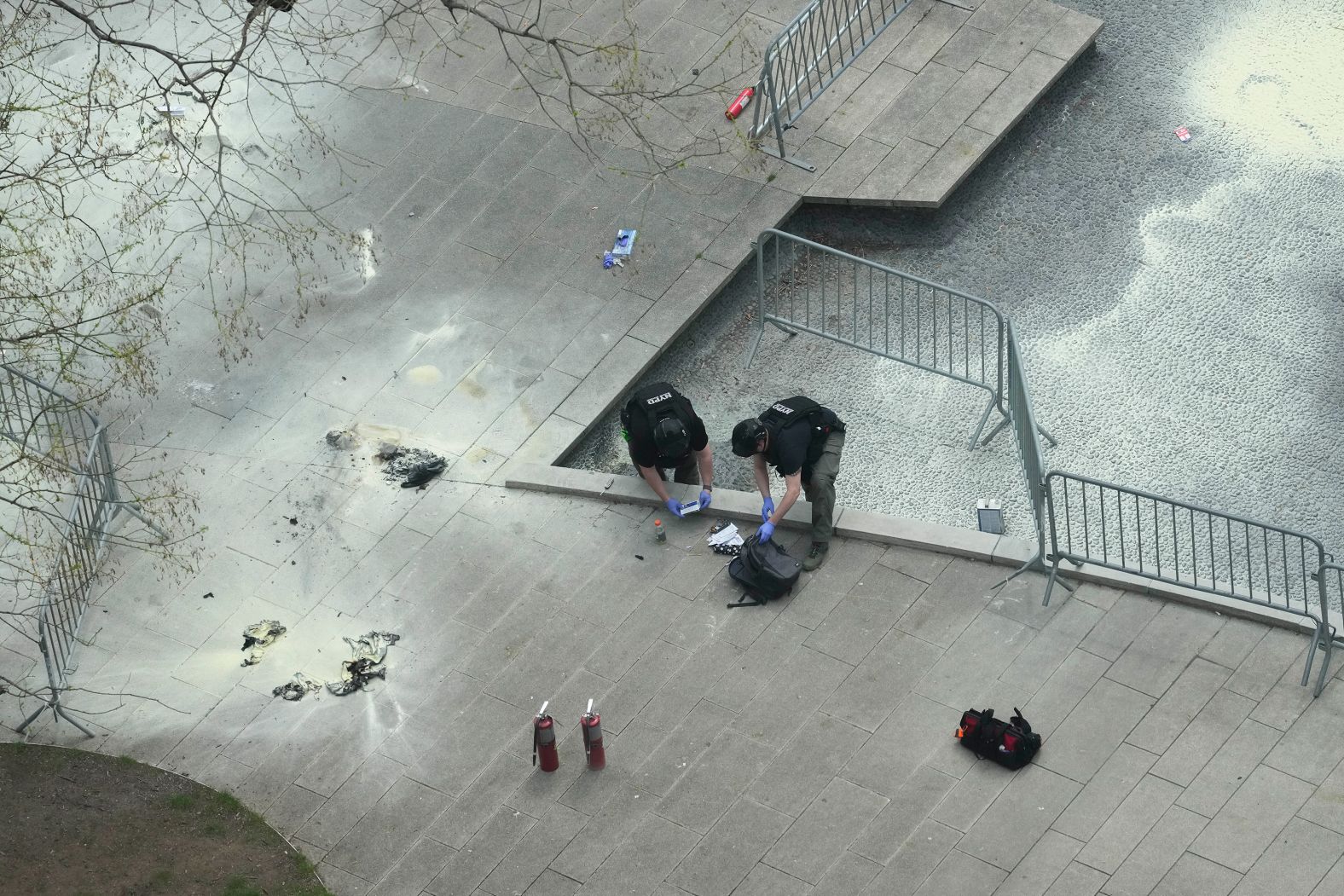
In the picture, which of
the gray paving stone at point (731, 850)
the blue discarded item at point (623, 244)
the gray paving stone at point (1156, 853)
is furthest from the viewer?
the blue discarded item at point (623, 244)

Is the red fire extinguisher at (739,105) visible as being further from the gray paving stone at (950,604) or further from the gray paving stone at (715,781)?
the gray paving stone at (715,781)

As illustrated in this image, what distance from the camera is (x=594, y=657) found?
11.8m

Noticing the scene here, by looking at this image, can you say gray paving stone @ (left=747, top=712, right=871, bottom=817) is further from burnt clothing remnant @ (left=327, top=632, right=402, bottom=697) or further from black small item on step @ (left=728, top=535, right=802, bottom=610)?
burnt clothing remnant @ (left=327, top=632, right=402, bottom=697)

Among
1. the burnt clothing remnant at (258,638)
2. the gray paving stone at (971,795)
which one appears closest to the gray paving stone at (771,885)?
the gray paving stone at (971,795)

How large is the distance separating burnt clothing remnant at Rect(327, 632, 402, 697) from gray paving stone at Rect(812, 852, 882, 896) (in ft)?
11.3

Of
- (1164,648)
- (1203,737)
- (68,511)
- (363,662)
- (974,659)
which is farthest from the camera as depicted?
(68,511)

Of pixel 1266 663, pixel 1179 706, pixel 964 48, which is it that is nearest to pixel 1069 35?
pixel 964 48

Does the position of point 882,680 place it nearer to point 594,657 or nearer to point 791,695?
point 791,695

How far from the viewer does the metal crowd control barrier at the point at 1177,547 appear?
11.4m

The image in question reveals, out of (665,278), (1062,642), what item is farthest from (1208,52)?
(1062,642)

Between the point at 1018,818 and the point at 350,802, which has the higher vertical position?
the point at 350,802

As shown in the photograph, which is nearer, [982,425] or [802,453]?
[802,453]

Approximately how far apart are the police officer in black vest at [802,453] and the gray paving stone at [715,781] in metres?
1.57

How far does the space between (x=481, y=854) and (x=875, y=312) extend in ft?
19.0
